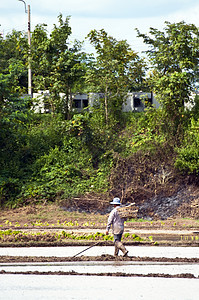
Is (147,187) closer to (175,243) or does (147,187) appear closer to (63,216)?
(63,216)

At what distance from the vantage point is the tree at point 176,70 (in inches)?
1098

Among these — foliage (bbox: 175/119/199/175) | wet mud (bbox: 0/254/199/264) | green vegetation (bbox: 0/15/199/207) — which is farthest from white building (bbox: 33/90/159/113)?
wet mud (bbox: 0/254/199/264)

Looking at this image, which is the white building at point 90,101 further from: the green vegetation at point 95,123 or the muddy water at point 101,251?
Result: the muddy water at point 101,251

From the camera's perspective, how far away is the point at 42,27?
30.3 m

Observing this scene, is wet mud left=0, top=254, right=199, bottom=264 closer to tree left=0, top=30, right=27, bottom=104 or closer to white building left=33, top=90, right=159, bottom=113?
tree left=0, top=30, right=27, bottom=104

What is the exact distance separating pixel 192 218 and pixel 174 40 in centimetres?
1202

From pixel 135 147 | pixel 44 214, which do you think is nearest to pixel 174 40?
pixel 135 147
